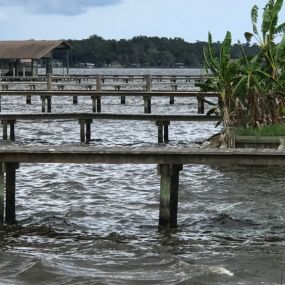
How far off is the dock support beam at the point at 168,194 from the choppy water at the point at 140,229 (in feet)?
0.66

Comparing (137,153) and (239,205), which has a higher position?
(137,153)

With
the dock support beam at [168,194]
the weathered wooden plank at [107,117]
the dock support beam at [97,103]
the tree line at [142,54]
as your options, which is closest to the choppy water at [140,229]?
the dock support beam at [168,194]

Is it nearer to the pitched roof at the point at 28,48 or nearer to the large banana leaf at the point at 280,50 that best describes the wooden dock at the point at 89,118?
the large banana leaf at the point at 280,50

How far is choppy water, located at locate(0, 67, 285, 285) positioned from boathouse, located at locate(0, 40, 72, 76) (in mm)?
42979

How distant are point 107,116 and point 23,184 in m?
7.86

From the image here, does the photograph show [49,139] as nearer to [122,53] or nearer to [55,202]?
[55,202]

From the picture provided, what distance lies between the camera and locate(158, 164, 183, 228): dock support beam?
1054 cm

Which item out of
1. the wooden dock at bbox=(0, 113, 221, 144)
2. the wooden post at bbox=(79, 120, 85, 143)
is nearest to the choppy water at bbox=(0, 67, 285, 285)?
the wooden dock at bbox=(0, 113, 221, 144)

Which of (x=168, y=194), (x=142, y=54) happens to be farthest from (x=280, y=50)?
(x=142, y=54)

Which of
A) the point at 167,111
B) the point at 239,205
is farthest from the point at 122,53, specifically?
the point at 239,205

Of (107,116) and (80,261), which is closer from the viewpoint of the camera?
(80,261)

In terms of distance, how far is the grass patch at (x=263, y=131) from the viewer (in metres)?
16.6

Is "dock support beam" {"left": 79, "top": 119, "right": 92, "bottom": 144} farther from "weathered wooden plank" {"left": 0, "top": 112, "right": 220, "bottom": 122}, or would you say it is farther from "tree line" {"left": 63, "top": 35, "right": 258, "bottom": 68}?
"tree line" {"left": 63, "top": 35, "right": 258, "bottom": 68}

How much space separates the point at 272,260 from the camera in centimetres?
898
